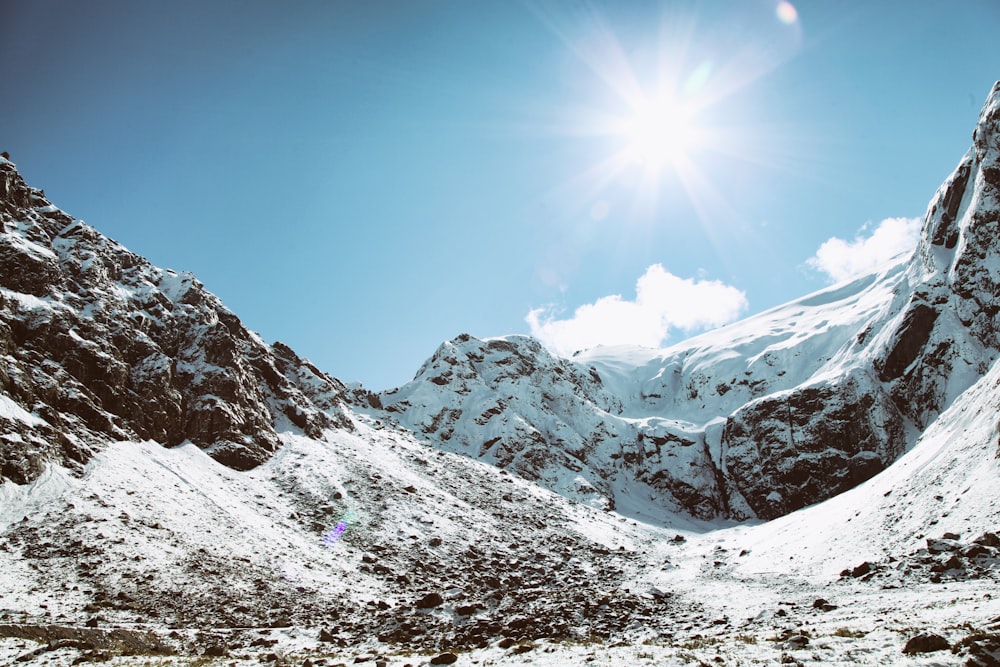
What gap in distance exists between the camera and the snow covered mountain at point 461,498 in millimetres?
24422

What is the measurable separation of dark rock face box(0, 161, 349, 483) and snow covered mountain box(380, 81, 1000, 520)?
44.0m

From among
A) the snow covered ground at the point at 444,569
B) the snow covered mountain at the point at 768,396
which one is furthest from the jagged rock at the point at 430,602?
the snow covered mountain at the point at 768,396

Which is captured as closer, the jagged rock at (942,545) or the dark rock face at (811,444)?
the jagged rock at (942,545)

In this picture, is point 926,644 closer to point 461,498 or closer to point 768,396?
point 461,498

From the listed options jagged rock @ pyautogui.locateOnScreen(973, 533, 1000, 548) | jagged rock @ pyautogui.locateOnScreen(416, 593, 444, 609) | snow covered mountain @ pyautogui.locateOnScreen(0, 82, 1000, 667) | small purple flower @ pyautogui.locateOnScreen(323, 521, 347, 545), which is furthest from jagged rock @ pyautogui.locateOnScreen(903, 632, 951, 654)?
small purple flower @ pyautogui.locateOnScreen(323, 521, 347, 545)

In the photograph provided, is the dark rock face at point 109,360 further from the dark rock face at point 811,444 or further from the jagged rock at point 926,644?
the dark rock face at point 811,444

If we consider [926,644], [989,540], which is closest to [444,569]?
[989,540]

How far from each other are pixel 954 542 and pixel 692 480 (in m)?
79.3

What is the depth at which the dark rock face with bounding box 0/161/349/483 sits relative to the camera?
4616 centimetres

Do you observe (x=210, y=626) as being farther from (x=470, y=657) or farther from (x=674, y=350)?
(x=674, y=350)

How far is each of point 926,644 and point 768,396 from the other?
104 metres

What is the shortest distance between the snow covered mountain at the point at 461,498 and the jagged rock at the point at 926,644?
88 mm

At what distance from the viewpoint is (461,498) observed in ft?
228

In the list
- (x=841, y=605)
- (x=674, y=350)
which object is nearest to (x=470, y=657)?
(x=841, y=605)
